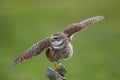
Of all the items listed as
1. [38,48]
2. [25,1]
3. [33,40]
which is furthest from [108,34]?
[38,48]

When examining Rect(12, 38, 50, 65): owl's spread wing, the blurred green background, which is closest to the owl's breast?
Rect(12, 38, 50, 65): owl's spread wing

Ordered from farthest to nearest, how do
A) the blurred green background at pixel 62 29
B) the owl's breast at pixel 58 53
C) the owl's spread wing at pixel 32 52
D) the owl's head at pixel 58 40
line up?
1. the blurred green background at pixel 62 29
2. the owl's breast at pixel 58 53
3. the owl's head at pixel 58 40
4. the owl's spread wing at pixel 32 52

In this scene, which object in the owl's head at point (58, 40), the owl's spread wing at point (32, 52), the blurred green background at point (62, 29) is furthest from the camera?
the blurred green background at point (62, 29)

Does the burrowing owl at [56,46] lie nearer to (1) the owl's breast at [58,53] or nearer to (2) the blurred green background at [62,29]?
(1) the owl's breast at [58,53]

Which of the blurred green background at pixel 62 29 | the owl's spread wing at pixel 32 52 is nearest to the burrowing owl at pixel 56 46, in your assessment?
the owl's spread wing at pixel 32 52

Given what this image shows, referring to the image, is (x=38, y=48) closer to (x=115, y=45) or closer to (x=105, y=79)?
(x=105, y=79)

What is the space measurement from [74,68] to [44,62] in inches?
24.8

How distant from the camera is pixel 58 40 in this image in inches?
236

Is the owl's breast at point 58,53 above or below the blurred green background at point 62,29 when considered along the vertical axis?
below

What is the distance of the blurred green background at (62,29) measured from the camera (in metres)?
11.9

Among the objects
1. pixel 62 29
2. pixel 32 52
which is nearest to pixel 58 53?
pixel 32 52

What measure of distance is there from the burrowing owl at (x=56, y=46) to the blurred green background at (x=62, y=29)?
5067 mm

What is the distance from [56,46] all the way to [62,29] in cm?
819

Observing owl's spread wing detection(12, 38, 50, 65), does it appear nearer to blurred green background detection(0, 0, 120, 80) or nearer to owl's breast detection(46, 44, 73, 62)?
owl's breast detection(46, 44, 73, 62)
